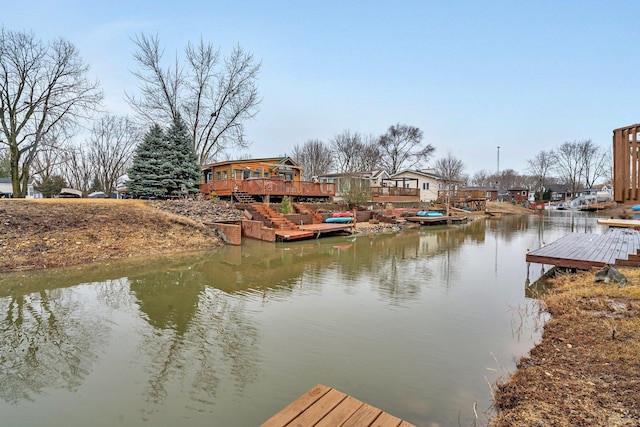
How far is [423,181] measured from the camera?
42844mm

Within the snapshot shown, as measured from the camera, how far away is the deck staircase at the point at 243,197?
21.8 metres

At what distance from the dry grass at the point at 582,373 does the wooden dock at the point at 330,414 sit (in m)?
1.26

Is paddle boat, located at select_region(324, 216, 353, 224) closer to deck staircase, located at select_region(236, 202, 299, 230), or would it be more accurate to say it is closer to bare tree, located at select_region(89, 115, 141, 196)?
deck staircase, located at select_region(236, 202, 299, 230)

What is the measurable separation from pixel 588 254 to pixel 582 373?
8320 millimetres

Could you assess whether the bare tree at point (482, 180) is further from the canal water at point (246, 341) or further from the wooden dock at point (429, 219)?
the canal water at point (246, 341)

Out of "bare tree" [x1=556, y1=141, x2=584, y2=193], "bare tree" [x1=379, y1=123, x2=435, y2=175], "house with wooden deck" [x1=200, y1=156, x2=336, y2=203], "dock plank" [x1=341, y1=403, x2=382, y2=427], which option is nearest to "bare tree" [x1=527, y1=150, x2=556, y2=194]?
"bare tree" [x1=556, y1=141, x2=584, y2=193]

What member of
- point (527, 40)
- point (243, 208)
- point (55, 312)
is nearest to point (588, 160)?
point (527, 40)

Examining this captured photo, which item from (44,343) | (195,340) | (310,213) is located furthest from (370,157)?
(44,343)

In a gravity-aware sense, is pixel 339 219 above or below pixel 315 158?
below

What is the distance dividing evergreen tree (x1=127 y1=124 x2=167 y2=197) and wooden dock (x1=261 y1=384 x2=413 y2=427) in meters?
22.1

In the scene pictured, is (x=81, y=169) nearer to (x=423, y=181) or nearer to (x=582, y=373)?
(x=423, y=181)

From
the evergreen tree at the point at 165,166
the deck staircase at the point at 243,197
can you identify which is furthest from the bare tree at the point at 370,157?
the deck staircase at the point at 243,197

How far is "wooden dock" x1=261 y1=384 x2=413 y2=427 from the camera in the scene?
107 inches

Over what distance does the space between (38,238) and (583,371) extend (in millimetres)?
15770
